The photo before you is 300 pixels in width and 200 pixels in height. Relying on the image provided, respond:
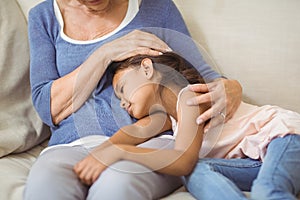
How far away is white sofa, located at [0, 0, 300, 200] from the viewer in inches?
55.0

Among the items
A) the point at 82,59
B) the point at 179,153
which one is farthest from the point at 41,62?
the point at 179,153

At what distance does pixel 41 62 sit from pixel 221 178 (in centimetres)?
58

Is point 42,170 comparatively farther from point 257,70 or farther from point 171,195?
point 257,70

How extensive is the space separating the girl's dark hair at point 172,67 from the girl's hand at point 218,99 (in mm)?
31

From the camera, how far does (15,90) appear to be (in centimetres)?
141

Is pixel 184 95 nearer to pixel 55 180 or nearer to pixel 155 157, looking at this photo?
pixel 155 157

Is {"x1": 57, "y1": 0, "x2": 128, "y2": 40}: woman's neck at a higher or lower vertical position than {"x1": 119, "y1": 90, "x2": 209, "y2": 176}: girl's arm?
higher

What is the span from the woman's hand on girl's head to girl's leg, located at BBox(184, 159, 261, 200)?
324mm

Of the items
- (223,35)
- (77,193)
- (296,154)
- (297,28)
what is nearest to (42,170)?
(77,193)

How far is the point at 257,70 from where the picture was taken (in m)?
1.41

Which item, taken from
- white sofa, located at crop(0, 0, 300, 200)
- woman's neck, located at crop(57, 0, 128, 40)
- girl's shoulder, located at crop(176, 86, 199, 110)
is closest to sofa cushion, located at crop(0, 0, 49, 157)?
white sofa, located at crop(0, 0, 300, 200)

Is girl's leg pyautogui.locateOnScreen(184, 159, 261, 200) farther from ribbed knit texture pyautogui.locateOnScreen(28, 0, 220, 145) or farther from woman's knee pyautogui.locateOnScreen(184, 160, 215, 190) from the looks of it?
ribbed knit texture pyautogui.locateOnScreen(28, 0, 220, 145)

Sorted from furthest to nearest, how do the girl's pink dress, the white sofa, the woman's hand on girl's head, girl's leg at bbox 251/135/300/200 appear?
the white sofa, the woman's hand on girl's head, the girl's pink dress, girl's leg at bbox 251/135/300/200

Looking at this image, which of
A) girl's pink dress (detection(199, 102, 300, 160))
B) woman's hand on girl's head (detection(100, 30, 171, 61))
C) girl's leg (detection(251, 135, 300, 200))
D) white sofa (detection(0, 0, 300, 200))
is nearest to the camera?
girl's leg (detection(251, 135, 300, 200))
